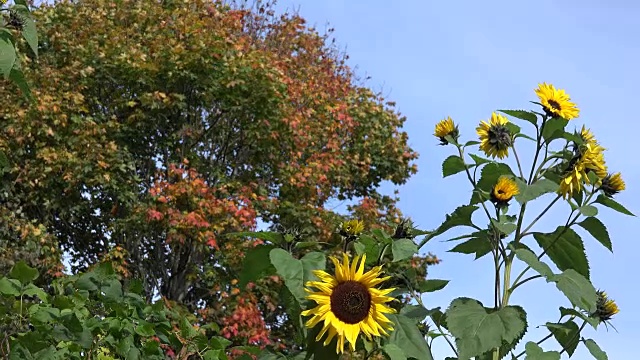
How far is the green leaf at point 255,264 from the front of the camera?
295cm

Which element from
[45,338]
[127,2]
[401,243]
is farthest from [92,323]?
[127,2]

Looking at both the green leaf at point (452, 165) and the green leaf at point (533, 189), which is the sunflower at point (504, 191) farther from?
the green leaf at point (452, 165)

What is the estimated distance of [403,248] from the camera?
2928 millimetres

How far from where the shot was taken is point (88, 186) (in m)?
13.7

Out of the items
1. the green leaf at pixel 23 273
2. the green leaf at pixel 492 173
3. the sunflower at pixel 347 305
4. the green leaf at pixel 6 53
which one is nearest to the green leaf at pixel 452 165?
the green leaf at pixel 492 173

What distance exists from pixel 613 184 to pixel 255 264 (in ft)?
4.81

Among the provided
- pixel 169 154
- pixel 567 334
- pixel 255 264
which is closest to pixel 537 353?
pixel 567 334

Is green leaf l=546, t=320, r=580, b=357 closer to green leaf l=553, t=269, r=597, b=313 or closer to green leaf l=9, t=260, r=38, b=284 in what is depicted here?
green leaf l=553, t=269, r=597, b=313

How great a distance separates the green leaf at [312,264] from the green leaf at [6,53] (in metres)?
1.10

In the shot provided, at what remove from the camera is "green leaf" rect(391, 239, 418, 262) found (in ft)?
9.45

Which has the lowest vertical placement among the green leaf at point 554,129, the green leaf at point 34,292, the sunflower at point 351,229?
the sunflower at point 351,229

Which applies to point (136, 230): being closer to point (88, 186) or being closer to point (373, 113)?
point (88, 186)

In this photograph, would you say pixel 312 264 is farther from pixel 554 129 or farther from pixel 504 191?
pixel 554 129

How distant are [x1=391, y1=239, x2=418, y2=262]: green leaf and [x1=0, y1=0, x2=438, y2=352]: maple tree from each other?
9.52 meters
